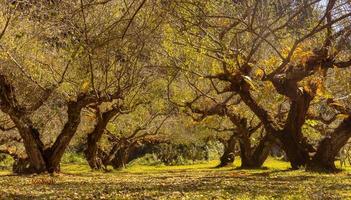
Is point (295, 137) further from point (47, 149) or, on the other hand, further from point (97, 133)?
point (97, 133)

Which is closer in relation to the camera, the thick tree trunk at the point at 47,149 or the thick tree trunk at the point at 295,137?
the thick tree trunk at the point at 295,137

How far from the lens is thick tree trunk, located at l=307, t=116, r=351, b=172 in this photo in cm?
2127

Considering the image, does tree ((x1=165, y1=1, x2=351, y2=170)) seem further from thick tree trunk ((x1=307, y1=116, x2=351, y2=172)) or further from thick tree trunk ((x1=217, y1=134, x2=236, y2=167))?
thick tree trunk ((x1=217, y1=134, x2=236, y2=167))

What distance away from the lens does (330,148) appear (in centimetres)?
2148

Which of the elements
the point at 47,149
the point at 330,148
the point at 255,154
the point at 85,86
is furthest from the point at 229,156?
the point at 85,86

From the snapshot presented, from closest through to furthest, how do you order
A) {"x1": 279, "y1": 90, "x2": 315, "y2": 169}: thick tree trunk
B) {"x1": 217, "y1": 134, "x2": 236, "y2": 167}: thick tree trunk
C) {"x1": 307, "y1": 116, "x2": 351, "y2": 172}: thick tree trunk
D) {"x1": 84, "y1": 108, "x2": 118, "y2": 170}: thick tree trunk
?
1. {"x1": 307, "y1": 116, "x2": 351, "y2": 172}: thick tree trunk
2. {"x1": 279, "y1": 90, "x2": 315, "y2": 169}: thick tree trunk
3. {"x1": 84, "y1": 108, "x2": 118, "y2": 170}: thick tree trunk
4. {"x1": 217, "y1": 134, "x2": 236, "y2": 167}: thick tree trunk

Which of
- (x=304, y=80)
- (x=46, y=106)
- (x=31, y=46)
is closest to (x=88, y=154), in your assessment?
(x=46, y=106)

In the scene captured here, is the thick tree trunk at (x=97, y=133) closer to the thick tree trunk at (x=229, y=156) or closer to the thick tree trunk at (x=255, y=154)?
the thick tree trunk at (x=255, y=154)

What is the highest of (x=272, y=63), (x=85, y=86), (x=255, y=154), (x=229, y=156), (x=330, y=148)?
(x=272, y=63)

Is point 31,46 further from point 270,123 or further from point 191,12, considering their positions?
point 191,12

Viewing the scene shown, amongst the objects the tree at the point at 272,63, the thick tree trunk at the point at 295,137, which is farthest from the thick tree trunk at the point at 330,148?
the thick tree trunk at the point at 295,137

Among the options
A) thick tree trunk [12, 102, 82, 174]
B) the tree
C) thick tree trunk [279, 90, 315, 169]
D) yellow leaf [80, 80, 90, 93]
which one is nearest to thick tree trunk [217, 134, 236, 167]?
the tree

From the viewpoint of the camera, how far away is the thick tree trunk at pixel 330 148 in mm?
21266

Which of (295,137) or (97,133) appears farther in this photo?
(97,133)
